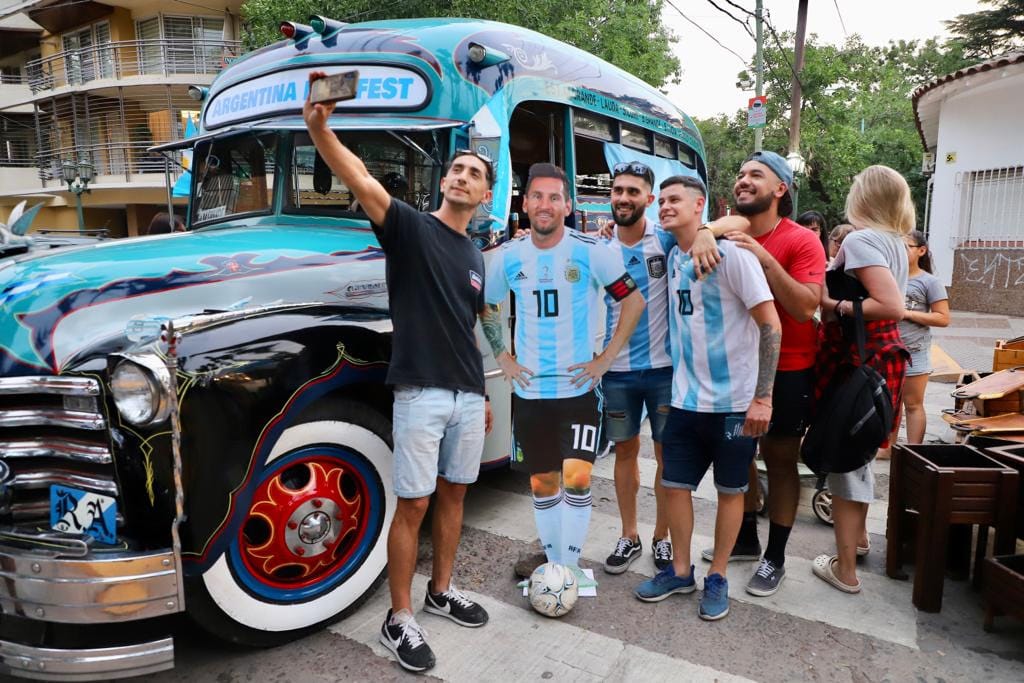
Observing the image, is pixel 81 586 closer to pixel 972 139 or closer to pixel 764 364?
pixel 764 364

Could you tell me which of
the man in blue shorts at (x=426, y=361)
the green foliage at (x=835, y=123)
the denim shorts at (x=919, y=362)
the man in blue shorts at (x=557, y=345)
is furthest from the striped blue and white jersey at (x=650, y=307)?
the green foliage at (x=835, y=123)

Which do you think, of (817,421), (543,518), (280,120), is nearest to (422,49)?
(280,120)

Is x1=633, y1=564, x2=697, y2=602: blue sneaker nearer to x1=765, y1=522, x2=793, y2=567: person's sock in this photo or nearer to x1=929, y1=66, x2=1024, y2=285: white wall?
x1=765, y1=522, x2=793, y2=567: person's sock

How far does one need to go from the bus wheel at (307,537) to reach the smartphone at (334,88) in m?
1.25

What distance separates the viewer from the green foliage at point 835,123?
24469mm

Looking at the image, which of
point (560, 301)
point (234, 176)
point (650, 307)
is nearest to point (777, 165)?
point (650, 307)

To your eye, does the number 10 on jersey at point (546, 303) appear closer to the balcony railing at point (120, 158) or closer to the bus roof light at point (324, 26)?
the bus roof light at point (324, 26)

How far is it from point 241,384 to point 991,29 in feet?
102

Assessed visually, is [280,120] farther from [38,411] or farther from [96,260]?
[38,411]

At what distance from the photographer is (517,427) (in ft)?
10.8

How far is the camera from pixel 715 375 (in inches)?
120

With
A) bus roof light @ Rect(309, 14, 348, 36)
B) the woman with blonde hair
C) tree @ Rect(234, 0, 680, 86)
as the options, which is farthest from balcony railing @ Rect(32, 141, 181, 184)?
the woman with blonde hair

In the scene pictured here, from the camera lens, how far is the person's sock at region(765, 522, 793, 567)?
11.3 feet

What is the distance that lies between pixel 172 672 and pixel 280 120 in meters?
2.85
